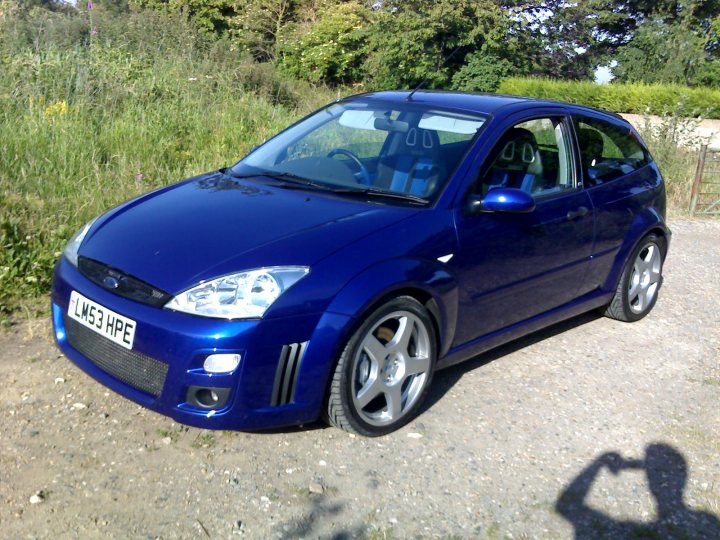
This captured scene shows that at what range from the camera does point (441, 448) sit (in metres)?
4.12

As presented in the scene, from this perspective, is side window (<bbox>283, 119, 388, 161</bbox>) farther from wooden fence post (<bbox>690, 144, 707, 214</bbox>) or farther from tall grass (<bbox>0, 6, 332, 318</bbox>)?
wooden fence post (<bbox>690, 144, 707, 214</bbox>)

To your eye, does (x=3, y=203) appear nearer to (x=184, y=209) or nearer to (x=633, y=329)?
(x=184, y=209)

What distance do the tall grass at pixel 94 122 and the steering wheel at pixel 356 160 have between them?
2093 mm

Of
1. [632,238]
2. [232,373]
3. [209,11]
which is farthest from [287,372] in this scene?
[209,11]

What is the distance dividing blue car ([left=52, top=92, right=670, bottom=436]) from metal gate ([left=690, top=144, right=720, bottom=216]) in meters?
5.95

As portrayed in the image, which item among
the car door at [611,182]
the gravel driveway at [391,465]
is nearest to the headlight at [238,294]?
the gravel driveway at [391,465]

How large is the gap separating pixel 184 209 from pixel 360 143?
124cm

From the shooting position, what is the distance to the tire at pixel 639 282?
608 centimetres

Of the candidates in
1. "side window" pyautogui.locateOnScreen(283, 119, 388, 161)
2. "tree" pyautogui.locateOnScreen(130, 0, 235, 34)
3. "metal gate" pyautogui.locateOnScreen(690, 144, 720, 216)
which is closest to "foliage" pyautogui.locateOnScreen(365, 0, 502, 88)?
"tree" pyautogui.locateOnScreen(130, 0, 235, 34)

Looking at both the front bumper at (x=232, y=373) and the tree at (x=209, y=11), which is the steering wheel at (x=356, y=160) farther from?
the tree at (x=209, y=11)

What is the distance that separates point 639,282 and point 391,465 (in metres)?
3.22

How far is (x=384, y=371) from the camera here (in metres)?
4.09

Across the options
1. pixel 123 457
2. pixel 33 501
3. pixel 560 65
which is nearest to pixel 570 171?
pixel 123 457

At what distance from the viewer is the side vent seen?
3623 mm
